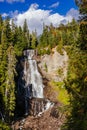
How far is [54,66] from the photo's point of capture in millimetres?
87875

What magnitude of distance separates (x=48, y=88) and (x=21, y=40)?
24.3 metres

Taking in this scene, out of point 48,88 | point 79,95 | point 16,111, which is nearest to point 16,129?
point 16,111

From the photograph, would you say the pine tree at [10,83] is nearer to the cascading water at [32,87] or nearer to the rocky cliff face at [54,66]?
the cascading water at [32,87]

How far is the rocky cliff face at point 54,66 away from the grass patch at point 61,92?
278 centimetres

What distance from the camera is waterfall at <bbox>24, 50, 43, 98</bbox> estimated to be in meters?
76.8

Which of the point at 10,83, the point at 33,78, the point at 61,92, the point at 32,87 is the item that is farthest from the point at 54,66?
the point at 10,83

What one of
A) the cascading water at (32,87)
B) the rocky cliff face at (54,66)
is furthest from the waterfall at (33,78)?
the rocky cliff face at (54,66)

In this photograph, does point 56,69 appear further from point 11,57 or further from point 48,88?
point 11,57

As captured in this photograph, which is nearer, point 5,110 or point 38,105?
point 5,110

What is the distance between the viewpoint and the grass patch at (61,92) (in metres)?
72.2

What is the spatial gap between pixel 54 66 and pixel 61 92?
13331mm

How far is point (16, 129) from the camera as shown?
182 ft

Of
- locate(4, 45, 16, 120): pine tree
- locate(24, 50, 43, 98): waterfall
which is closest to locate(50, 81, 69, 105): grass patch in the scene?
locate(24, 50, 43, 98): waterfall

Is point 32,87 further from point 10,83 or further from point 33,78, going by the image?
point 10,83
